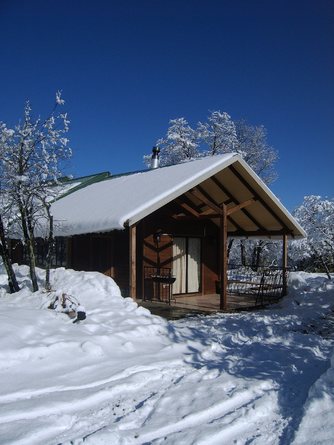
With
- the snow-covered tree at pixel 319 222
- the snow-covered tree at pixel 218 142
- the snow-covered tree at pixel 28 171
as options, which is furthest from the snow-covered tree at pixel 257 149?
the snow-covered tree at pixel 28 171

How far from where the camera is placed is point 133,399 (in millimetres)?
4801

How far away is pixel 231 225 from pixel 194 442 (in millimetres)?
12481

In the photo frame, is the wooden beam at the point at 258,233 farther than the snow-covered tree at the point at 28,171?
Yes

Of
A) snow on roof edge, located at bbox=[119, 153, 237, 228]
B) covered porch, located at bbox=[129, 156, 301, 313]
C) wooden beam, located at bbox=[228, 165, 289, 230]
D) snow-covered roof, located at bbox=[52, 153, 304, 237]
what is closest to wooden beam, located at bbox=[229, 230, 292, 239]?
covered porch, located at bbox=[129, 156, 301, 313]

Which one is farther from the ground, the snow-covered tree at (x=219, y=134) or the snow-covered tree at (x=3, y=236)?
the snow-covered tree at (x=219, y=134)

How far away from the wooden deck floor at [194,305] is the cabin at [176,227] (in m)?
0.16

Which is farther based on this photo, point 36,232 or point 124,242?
point 36,232

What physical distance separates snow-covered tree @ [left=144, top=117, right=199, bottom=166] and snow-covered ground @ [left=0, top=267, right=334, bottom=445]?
20733 mm

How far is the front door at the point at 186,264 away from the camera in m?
14.5

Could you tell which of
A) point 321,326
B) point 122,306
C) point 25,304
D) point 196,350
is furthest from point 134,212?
point 321,326

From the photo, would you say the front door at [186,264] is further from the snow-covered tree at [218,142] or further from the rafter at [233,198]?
the snow-covered tree at [218,142]

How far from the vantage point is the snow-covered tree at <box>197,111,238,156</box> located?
Answer: 28734mm

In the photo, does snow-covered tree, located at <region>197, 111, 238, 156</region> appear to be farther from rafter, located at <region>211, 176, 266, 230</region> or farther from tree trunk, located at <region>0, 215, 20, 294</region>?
tree trunk, located at <region>0, 215, 20, 294</region>

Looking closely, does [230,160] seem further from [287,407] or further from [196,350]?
[287,407]
